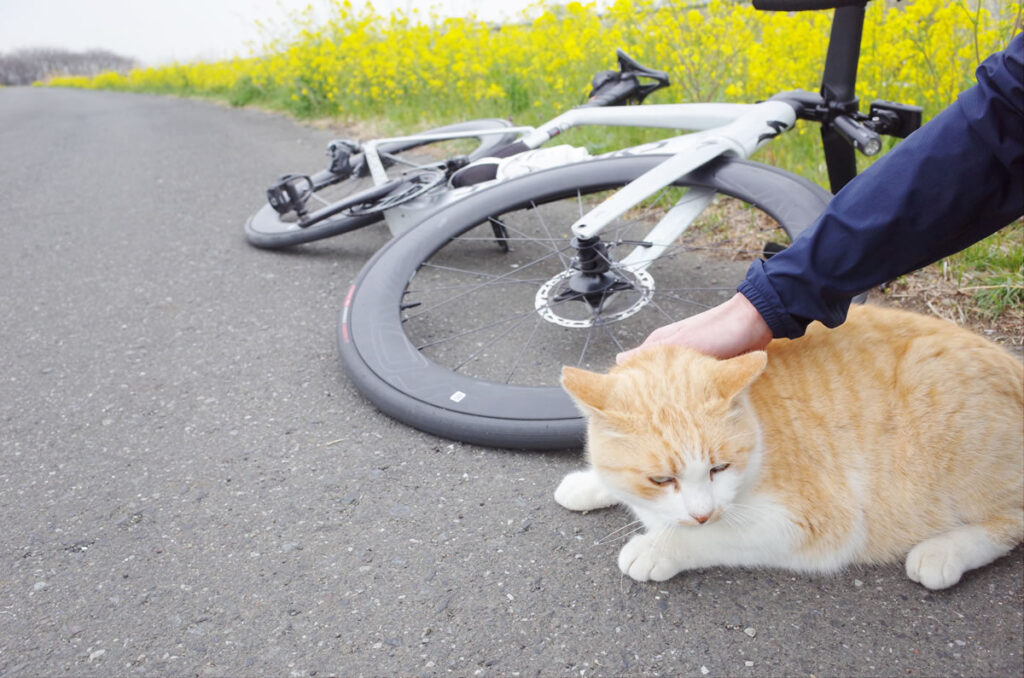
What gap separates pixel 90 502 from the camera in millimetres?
2078

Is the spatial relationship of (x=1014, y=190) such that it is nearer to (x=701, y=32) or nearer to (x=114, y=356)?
(x=114, y=356)

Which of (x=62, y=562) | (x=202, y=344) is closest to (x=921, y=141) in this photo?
(x=62, y=562)

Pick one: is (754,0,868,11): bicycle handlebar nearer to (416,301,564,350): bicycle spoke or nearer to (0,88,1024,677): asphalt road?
(416,301,564,350): bicycle spoke

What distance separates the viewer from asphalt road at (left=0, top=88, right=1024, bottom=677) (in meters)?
1.47

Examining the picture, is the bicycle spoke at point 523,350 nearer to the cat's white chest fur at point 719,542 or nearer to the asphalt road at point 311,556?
the asphalt road at point 311,556

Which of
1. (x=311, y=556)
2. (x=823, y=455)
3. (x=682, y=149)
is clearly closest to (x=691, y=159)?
(x=682, y=149)

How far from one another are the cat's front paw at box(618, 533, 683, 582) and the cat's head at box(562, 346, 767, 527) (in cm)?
7

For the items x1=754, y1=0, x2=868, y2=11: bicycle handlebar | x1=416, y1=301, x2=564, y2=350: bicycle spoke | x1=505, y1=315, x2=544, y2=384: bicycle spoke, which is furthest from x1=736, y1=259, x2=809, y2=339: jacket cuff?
x1=754, y1=0, x2=868, y2=11: bicycle handlebar

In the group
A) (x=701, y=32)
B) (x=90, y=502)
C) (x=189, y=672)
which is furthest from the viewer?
(x=701, y=32)

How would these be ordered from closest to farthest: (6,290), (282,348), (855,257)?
(855,257)
(282,348)
(6,290)

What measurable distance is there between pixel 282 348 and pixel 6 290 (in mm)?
2003

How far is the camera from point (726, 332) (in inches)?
65.2

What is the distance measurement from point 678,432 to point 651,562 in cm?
36

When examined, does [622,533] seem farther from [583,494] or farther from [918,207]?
[918,207]
